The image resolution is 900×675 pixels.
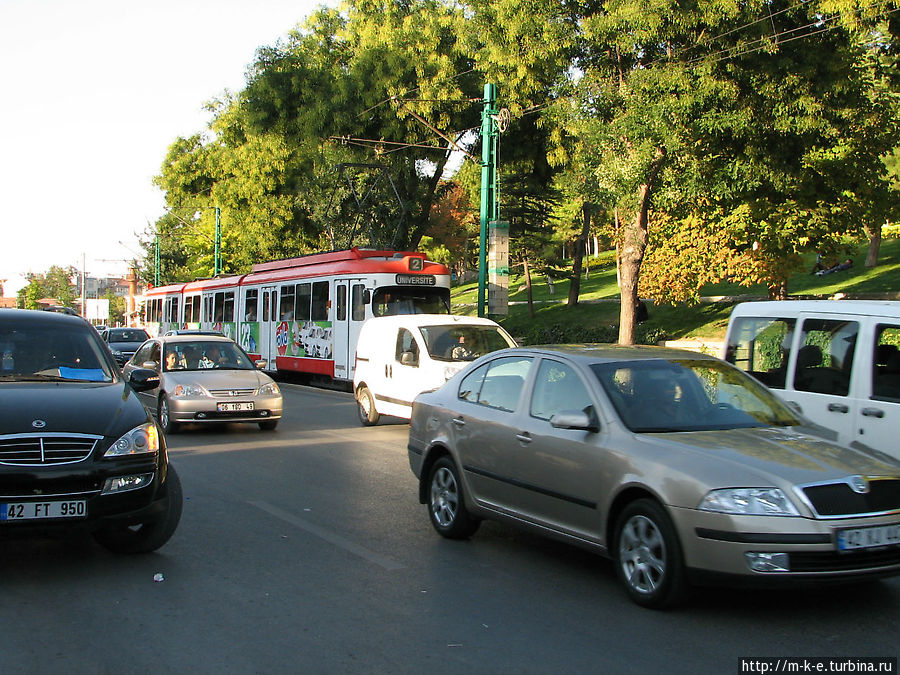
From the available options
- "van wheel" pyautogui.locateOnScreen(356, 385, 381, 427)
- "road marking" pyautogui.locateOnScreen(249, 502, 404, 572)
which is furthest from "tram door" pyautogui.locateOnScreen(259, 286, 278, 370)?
"road marking" pyautogui.locateOnScreen(249, 502, 404, 572)

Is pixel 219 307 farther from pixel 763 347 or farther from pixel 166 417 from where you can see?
pixel 763 347

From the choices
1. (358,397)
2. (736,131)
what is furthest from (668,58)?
(358,397)

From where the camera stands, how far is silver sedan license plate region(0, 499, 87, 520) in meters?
5.70

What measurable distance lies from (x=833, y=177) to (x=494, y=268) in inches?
344


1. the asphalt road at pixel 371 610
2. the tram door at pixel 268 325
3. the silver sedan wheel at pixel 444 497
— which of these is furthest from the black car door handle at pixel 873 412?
the tram door at pixel 268 325

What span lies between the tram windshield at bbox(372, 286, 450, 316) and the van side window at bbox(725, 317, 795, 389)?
550 inches

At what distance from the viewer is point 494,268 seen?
906 inches

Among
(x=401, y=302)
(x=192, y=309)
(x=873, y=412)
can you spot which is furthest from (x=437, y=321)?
(x=192, y=309)

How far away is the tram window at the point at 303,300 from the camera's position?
26.0 m

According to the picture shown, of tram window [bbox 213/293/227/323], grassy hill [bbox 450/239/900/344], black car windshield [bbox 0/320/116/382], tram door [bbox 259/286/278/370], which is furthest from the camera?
tram window [bbox 213/293/227/323]

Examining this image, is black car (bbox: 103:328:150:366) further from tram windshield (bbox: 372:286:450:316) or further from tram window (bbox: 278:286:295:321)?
tram windshield (bbox: 372:286:450:316)

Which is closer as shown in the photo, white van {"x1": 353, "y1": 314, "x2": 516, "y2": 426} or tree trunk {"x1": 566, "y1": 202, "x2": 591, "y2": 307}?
white van {"x1": 353, "y1": 314, "x2": 516, "y2": 426}

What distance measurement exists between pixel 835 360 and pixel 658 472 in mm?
3258

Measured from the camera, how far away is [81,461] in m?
5.90
